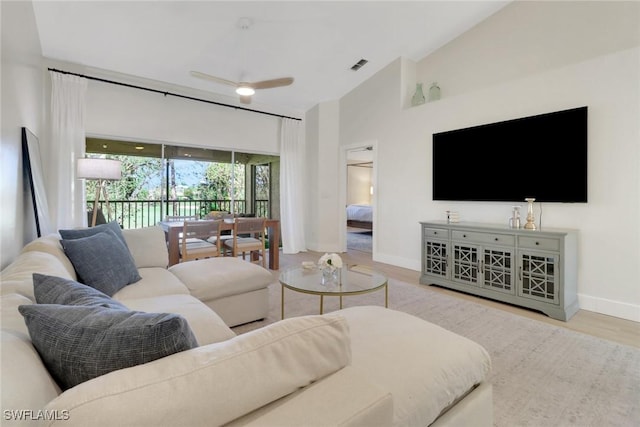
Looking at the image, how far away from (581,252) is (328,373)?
11.5ft

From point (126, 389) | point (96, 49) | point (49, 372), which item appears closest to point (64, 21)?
point (96, 49)

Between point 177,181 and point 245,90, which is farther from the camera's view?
point 177,181

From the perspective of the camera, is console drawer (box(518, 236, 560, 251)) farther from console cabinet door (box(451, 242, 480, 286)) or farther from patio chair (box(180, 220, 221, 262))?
patio chair (box(180, 220, 221, 262))

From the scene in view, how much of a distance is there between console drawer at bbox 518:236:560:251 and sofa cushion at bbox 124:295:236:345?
2.93 meters

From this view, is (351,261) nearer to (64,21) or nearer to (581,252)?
(581,252)

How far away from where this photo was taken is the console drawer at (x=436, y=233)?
3736 mm

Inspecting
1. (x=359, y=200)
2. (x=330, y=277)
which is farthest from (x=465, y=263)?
(x=359, y=200)

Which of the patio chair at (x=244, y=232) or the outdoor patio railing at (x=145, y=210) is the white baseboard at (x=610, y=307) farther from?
the outdoor patio railing at (x=145, y=210)

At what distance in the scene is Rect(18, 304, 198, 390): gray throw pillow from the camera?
0.69 meters

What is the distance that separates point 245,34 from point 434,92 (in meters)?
2.79

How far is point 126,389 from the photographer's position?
1.95 feet

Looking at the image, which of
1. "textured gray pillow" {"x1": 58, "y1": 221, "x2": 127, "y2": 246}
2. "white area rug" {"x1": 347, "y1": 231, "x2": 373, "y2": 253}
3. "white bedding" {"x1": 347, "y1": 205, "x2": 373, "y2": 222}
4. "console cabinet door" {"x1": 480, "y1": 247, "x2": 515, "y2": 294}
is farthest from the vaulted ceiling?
"white bedding" {"x1": 347, "y1": 205, "x2": 373, "y2": 222}

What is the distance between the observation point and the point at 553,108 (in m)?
3.29
